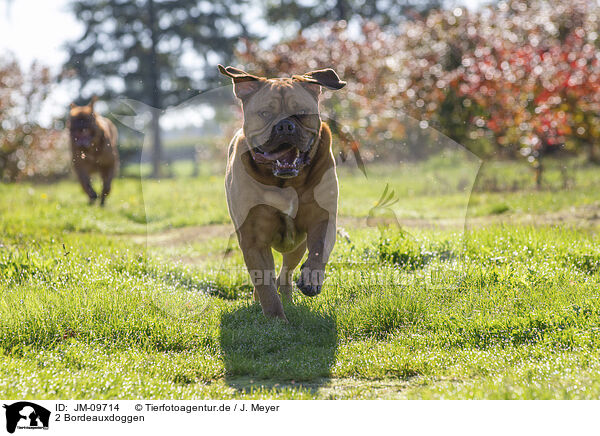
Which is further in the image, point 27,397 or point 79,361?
point 79,361

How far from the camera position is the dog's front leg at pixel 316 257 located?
3.88 metres

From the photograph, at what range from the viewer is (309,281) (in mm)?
3889

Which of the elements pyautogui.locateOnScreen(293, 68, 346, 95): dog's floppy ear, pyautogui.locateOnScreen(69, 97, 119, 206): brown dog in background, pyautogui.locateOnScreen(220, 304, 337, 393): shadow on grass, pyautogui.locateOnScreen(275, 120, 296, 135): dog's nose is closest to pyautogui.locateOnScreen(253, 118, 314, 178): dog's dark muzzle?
pyautogui.locateOnScreen(275, 120, 296, 135): dog's nose

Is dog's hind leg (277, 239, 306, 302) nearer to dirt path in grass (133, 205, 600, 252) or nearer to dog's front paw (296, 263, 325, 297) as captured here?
dog's front paw (296, 263, 325, 297)

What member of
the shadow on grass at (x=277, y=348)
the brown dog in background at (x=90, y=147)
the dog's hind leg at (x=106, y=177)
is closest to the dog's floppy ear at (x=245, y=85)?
the shadow on grass at (x=277, y=348)

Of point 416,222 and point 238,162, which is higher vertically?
point 238,162
